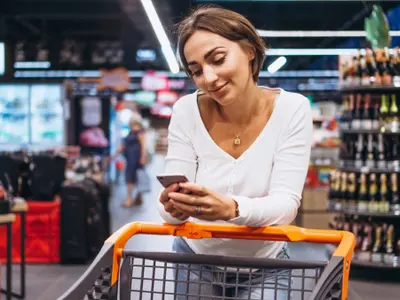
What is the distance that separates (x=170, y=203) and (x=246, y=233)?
0.77 feet

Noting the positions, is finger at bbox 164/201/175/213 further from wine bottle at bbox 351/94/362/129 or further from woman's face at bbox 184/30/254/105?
wine bottle at bbox 351/94/362/129

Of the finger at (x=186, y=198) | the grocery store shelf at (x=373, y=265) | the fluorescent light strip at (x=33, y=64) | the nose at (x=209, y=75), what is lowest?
the grocery store shelf at (x=373, y=265)

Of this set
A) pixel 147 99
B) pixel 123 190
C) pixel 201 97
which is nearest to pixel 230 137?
pixel 201 97

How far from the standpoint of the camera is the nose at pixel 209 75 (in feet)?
5.79

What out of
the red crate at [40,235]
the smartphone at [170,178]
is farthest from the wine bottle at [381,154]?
the smartphone at [170,178]

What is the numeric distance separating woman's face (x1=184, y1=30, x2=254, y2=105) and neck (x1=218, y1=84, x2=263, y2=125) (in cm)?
8

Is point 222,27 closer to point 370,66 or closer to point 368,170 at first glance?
point 368,170

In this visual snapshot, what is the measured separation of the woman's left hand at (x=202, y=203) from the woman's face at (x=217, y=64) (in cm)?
28

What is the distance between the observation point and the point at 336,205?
23.4ft

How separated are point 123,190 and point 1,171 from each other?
11446 mm

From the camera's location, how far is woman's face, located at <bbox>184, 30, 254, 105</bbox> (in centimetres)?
178

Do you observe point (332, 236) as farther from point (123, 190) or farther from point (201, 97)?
point (123, 190)

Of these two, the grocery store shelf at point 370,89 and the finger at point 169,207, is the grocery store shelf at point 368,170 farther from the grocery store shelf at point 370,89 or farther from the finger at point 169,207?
the finger at point 169,207

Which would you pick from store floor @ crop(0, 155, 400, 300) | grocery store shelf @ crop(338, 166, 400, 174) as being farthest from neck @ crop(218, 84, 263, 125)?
grocery store shelf @ crop(338, 166, 400, 174)
